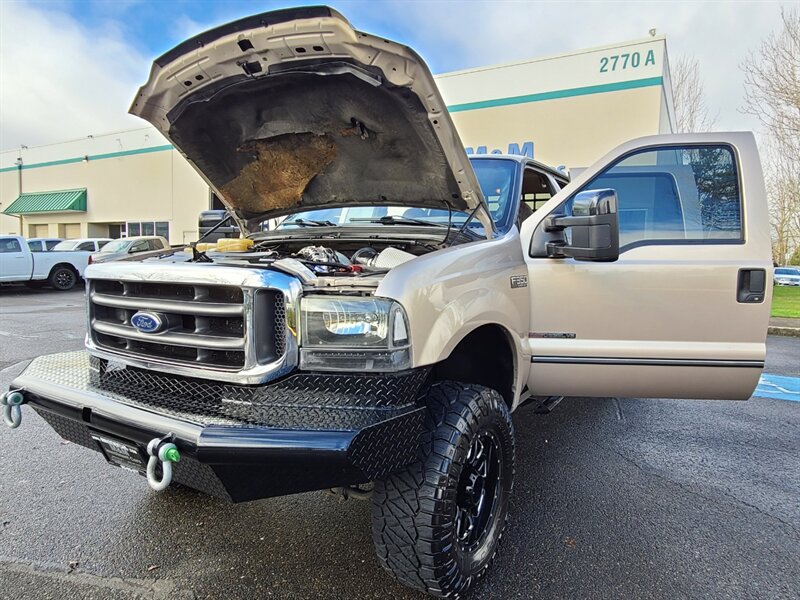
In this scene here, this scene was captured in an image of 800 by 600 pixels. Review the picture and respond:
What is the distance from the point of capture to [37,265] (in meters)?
15.2

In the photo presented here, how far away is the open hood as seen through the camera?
210cm

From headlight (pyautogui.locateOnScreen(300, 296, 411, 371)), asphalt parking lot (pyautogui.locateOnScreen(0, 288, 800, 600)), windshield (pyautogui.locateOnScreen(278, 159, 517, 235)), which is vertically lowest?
asphalt parking lot (pyautogui.locateOnScreen(0, 288, 800, 600))

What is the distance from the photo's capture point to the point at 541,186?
424 cm

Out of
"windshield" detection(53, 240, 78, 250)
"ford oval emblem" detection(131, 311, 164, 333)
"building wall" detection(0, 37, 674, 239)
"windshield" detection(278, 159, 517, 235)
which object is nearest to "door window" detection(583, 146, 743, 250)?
"windshield" detection(278, 159, 517, 235)

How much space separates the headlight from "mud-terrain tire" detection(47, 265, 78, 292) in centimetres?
1717

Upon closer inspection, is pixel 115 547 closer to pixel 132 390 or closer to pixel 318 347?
pixel 132 390

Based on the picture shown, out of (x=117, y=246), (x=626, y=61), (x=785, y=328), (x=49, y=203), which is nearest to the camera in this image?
(x=785, y=328)

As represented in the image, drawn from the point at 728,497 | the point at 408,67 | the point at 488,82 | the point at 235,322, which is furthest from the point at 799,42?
the point at 235,322

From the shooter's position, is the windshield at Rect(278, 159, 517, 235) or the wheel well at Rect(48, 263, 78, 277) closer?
the windshield at Rect(278, 159, 517, 235)

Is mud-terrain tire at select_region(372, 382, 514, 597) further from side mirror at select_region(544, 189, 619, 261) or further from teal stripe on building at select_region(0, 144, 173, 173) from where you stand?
teal stripe on building at select_region(0, 144, 173, 173)

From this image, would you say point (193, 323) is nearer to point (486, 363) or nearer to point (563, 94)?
point (486, 363)

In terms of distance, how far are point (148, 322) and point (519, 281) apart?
1794mm

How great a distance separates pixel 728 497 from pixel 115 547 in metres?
3.41

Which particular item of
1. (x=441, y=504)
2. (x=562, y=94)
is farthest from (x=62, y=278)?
(x=441, y=504)
